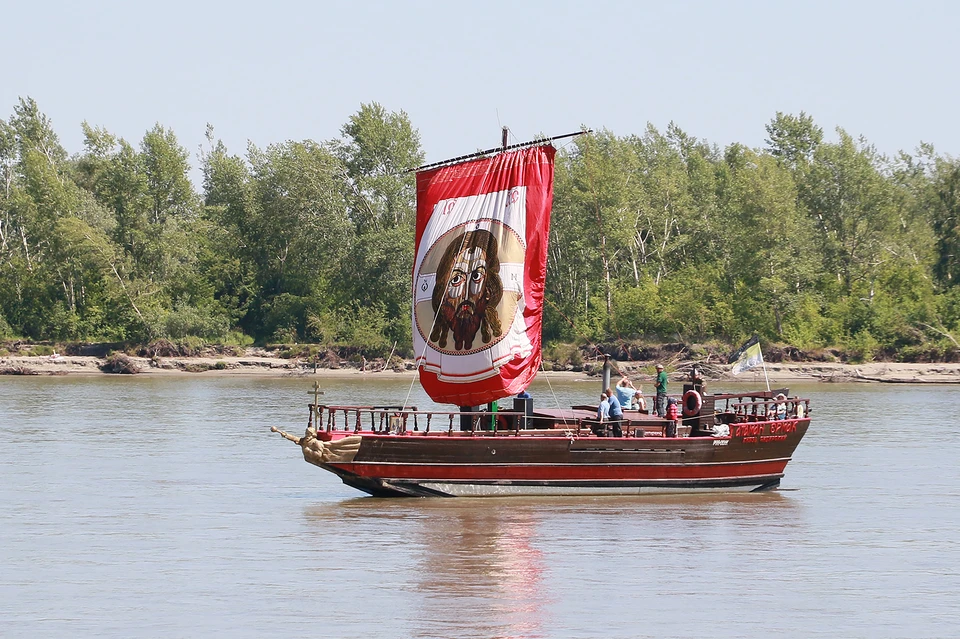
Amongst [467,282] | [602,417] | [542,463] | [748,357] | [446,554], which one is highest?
[467,282]

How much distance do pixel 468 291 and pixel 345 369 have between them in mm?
46135

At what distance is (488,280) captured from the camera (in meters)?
27.0

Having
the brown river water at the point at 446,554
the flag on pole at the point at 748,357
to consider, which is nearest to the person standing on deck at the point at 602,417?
the brown river water at the point at 446,554

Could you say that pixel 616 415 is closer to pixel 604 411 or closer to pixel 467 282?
pixel 604 411

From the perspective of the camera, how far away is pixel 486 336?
88.5 feet

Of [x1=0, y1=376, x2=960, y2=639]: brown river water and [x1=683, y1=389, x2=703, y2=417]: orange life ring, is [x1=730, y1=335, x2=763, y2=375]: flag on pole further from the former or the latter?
[x1=0, y1=376, x2=960, y2=639]: brown river water

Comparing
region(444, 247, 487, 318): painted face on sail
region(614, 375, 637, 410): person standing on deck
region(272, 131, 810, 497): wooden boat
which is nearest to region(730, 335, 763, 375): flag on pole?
region(272, 131, 810, 497): wooden boat

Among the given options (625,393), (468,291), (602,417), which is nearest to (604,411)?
(602,417)

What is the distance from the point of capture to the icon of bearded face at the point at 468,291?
1064 inches

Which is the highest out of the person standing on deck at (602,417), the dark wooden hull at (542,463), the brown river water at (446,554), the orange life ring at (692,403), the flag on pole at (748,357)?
the flag on pole at (748,357)

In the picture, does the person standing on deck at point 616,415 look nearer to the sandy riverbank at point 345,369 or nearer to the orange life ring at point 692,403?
the orange life ring at point 692,403

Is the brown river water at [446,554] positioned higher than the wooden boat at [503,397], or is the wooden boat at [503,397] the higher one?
the wooden boat at [503,397]

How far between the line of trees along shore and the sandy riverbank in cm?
202

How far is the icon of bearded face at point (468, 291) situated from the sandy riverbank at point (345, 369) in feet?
131
